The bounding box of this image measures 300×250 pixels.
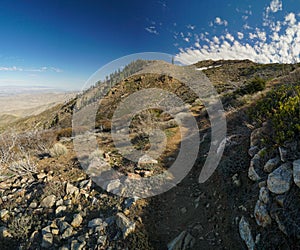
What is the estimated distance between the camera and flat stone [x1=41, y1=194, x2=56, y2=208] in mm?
5196

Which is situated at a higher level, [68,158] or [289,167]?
[289,167]

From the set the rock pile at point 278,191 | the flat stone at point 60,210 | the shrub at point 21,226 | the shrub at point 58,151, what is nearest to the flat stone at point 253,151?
the rock pile at point 278,191

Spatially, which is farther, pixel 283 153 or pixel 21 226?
pixel 21 226

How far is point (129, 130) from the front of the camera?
10.9 meters

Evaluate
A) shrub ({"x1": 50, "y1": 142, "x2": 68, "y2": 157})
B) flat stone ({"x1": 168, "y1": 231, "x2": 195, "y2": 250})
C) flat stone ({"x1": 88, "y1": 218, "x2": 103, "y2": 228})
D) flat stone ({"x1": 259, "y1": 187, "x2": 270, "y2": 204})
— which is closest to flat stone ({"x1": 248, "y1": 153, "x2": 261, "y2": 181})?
flat stone ({"x1": 259, "y1": 187, "x2": 270, "y2": 204})

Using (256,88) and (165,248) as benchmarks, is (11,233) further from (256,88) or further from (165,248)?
(256,88)

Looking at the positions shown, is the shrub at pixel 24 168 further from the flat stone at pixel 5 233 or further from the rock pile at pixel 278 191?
the rock pile at pixel 278 191

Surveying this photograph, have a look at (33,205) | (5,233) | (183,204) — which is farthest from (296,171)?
(5,233)

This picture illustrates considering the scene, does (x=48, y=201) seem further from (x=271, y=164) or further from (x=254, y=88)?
(x=254, y=88)

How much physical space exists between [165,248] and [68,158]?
539 centimetres

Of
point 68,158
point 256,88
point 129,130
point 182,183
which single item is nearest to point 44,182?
point 68,158

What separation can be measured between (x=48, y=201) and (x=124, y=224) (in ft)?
8.13

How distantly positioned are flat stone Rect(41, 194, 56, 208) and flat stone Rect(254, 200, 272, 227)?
4836mm

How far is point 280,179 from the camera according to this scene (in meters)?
3.16
